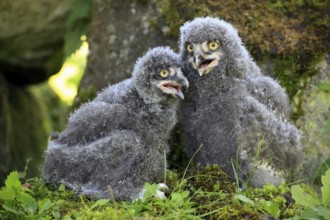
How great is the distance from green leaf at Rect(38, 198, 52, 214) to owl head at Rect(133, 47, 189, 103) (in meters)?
1.08

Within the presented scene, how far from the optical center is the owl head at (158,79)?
5469mm

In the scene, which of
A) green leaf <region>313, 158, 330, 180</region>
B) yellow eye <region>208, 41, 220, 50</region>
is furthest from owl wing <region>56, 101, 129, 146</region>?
green leaf <region>313, 158, 330, 180</region>

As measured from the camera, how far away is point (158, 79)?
5484mm

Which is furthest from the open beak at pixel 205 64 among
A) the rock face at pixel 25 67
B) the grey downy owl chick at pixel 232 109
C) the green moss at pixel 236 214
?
the rock face at pixel 25 67

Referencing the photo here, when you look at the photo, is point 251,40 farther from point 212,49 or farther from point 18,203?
point 18,203

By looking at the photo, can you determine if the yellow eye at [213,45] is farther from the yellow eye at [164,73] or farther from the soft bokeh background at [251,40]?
the soft bokeh background at [251,40]

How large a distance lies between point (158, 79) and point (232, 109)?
2.19 feet

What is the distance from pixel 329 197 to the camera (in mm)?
4898

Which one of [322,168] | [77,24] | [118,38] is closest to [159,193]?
[322,168]

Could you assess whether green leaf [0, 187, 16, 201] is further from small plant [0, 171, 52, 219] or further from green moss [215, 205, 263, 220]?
green moss [215, 205, 263, 220]

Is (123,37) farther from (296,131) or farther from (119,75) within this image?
(296,131)

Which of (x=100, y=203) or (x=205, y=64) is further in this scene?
(x=205, y=64)

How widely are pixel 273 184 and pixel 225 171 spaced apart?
1.31 ft

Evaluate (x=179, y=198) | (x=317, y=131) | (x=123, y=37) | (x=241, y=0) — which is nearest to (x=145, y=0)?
(x=123, y=37)
